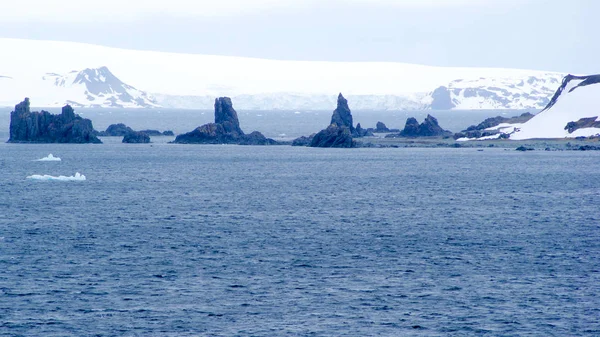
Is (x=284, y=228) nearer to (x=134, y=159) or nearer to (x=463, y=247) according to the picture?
(x=463, y=247)

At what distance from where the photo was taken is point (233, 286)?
154ft

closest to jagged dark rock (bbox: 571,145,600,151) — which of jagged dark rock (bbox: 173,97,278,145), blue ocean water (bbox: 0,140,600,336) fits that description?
blue ocean water (bbox: 0,140,600,336)

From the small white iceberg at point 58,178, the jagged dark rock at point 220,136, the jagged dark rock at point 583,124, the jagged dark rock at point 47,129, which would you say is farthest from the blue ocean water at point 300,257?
the jagged dark rock at point 220,136

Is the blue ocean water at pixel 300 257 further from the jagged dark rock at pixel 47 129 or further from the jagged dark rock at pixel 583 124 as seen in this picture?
the jagged dark rock at pixel 583 124

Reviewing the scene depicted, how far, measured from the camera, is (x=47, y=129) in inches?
7431

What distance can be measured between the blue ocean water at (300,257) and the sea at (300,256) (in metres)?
0.15

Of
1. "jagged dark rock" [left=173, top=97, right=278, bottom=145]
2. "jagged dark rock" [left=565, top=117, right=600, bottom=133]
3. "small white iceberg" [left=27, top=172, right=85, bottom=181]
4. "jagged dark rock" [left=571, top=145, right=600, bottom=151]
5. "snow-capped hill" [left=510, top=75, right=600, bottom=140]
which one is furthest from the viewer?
"jagged dark rock" [left=173, top=97, right=278, bottom=145]

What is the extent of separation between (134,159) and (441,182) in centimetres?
5764

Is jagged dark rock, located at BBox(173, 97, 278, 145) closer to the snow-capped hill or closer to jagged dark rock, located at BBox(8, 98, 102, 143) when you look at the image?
jagged dark rock, located at BBox(8, 98, 102, 143)

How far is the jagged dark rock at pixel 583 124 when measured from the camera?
186 m

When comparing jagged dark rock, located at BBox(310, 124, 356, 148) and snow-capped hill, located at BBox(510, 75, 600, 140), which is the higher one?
snow-capped hill, located at BBox(510, 75, 600, 140)

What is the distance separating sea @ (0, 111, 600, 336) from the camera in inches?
1609

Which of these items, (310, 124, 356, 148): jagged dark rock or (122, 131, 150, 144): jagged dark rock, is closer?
(310, 124, 356, 148): jagged dark rock

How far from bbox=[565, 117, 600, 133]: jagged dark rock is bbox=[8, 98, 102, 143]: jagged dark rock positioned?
99546 mm
